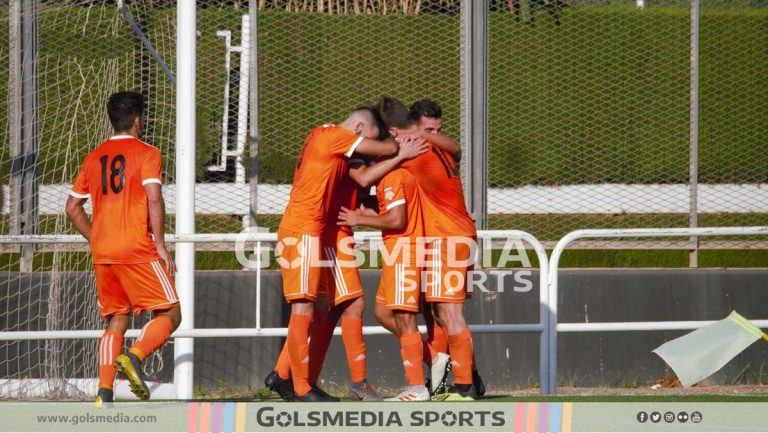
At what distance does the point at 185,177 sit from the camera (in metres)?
7.39

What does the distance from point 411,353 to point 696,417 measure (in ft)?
5.76

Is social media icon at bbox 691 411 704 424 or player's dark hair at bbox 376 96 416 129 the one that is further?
player's dark hair at bbox 376 96 416 129

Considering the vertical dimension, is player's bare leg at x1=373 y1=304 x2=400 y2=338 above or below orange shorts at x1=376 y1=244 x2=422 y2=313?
below

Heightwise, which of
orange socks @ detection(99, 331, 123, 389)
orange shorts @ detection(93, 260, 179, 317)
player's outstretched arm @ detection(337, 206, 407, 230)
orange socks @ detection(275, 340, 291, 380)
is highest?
player's outstretched arm @ detection(337, 206, 407, 230)

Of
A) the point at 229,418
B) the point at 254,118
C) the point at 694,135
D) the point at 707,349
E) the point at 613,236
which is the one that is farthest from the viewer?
the point at 694,135

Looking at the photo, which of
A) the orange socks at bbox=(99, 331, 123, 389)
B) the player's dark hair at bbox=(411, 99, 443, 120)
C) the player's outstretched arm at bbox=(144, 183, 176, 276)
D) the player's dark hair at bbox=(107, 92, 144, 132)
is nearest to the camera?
the orange socks at bbox=(99, 331, 123, 389)

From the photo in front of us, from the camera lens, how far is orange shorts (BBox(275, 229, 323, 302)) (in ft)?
19.5

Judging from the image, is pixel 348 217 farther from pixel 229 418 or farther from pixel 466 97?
pixel 466 97

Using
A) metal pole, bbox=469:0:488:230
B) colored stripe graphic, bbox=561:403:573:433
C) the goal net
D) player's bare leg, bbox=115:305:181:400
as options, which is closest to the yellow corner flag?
colored stripe graphic, bbox=561:403:573:433

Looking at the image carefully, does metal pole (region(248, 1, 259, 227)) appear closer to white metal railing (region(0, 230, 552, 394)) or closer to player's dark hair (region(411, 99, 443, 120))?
white metal railing (region(0, 230, 552, 394))

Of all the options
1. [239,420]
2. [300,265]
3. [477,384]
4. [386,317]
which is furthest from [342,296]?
[239,420]

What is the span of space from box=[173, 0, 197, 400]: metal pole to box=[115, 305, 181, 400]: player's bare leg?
1500 mm

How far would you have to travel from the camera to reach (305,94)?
418 inches

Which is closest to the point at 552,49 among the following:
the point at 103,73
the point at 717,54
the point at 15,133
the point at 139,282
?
the point at 717,54
